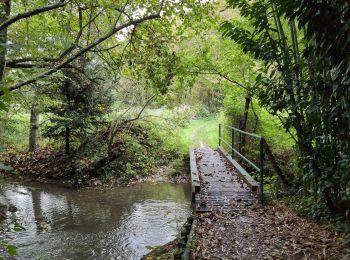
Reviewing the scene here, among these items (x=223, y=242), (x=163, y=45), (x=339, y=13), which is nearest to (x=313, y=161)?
(x=223, y=242)

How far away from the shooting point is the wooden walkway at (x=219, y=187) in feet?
21.0

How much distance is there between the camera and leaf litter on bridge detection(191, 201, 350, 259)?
418 cm

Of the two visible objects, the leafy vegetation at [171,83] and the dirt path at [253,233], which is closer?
the leafy vegetation at [171,83]

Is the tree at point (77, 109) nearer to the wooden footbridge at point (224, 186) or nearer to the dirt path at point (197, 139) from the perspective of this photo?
the dirt path at point (197, 139)

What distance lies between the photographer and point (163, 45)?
634 centimetres

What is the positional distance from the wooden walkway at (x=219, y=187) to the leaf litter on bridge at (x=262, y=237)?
0.44m

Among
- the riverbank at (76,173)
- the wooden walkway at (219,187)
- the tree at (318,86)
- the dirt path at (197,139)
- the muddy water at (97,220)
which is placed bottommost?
the muddy water at (97,220)

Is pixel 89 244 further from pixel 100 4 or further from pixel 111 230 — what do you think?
Result: pixel 100 4

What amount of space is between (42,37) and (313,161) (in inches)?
276

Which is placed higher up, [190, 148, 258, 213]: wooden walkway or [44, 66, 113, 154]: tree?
[44, 66, 113, 154]: tree

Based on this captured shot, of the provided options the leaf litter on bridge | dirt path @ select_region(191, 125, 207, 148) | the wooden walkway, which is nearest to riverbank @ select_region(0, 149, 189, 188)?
dirt path @ select_region(191, 125, 207, 148)

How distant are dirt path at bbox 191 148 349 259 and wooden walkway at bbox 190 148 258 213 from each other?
19 mm

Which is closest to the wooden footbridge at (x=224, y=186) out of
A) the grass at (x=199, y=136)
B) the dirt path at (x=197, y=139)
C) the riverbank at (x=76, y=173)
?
the riverbank at (x=76, y=173)

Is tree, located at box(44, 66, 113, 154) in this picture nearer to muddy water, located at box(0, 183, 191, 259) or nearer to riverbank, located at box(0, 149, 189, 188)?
riverbank, located at box(0, 149, 189, 188)
